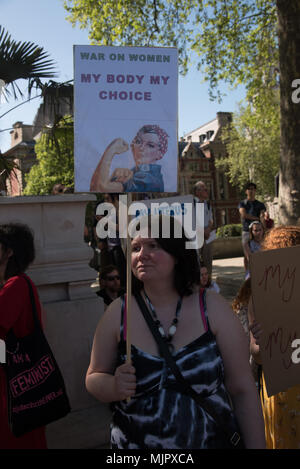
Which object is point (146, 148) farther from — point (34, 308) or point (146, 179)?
point (34, 308)

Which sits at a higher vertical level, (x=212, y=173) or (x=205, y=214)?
(x=212, y=173)

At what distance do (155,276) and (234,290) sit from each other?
8.24m

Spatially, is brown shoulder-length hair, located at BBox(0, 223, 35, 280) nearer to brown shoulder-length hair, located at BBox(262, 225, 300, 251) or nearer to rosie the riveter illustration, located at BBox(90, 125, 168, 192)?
rosie the riveter illustration, located at BBox(90, 125, 168, 192)

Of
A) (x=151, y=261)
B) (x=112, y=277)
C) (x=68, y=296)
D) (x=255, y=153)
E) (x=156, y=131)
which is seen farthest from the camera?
(x=255, y=153)

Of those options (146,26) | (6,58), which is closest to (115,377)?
(6,58)

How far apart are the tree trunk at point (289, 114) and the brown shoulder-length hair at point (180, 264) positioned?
5.76 m

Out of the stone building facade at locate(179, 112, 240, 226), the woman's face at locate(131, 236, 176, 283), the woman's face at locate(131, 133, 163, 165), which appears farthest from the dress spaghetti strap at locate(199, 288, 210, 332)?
the stone building facade at locate(179, 112, 240, 226)

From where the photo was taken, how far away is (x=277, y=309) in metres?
2.16

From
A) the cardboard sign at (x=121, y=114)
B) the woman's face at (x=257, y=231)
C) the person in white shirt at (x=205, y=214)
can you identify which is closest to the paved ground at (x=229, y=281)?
the person in white shirt at (x=205, y=214)

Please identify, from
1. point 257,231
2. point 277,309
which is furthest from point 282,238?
point 257,231

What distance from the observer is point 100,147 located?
226 cm

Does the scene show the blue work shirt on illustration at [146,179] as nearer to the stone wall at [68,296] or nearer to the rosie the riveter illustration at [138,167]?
the rosie the riveter illustration at [138,167]

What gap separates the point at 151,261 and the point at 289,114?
622cm

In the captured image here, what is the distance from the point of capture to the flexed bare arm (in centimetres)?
227
